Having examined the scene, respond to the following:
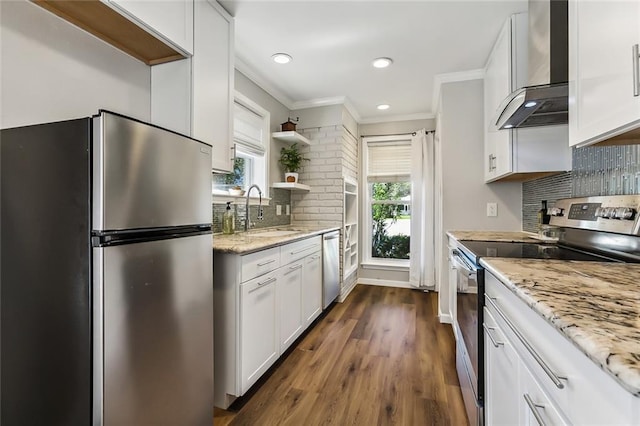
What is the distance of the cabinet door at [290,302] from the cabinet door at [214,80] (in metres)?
0.90

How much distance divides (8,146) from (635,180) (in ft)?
8.13

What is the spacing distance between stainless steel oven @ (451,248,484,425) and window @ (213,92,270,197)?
188 centimetres

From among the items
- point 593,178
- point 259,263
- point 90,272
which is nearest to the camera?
point 90,272

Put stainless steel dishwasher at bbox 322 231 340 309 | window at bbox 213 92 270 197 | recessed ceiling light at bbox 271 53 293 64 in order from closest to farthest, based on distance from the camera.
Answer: recessed ceiling light at bbox 271 53 293 64, window at bbox 213 92 270 197, stainless steel dishwasher at bbox 322 231 340 309

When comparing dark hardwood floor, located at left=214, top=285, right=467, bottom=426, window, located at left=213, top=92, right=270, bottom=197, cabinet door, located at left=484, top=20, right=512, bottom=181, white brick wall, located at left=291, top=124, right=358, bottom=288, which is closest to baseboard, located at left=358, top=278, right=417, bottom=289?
white brick wall, located at left=291, top=124, right=358, bottom=288

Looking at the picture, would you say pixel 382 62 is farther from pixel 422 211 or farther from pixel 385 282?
pixel 385 282

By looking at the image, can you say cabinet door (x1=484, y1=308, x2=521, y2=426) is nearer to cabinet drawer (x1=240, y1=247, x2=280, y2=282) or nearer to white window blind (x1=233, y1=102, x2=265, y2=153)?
cabinet drawer (x1=240, y1=247, x2=280, y2=282)

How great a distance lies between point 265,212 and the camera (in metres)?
3.23

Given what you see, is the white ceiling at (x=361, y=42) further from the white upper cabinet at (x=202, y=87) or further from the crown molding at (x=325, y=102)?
the white upper cabinet at (x=202, y=87)

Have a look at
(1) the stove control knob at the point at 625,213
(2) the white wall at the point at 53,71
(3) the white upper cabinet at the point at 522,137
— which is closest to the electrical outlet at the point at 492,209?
(3) the white upper cabinet at the point at 522,137

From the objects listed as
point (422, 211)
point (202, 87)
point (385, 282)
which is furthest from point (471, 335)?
point (385, 282)

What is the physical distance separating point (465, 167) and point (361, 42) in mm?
1506

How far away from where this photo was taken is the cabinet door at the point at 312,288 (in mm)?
2645

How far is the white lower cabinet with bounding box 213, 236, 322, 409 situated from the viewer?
1.71 metres
